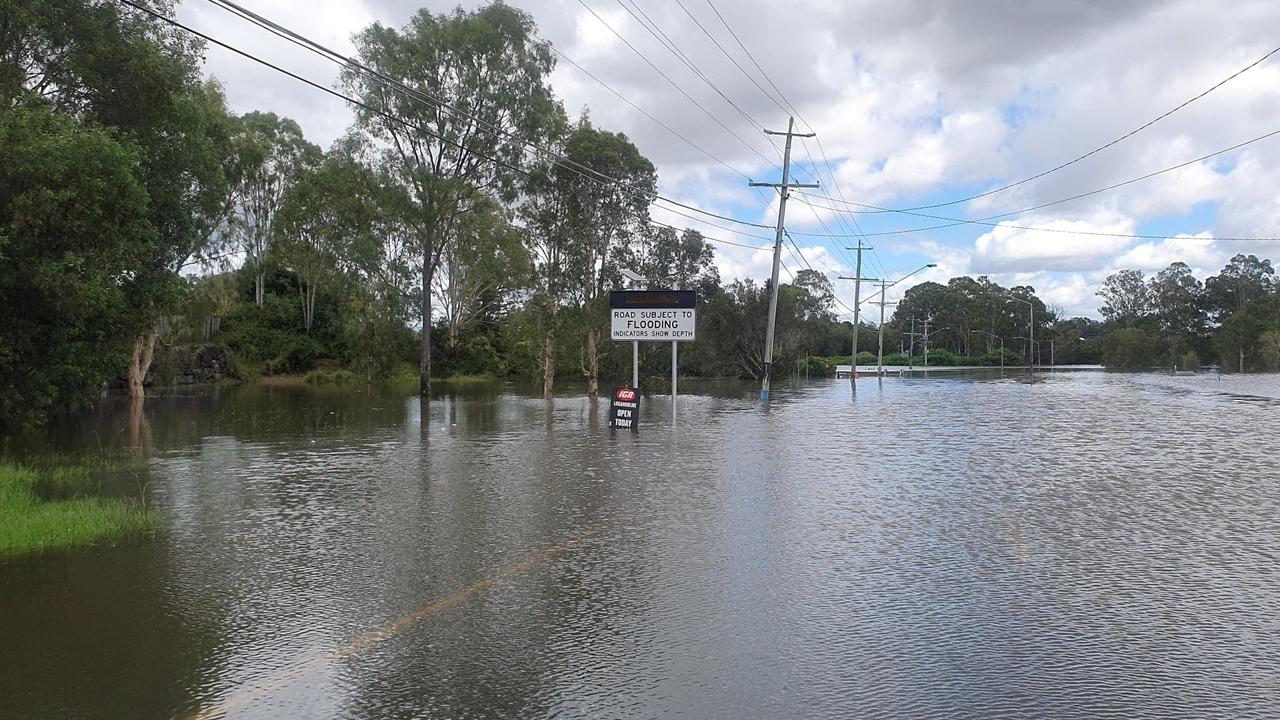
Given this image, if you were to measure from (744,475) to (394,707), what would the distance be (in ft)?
31.5

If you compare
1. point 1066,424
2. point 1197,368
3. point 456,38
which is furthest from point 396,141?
point 1197,368

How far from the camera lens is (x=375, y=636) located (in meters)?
5.91

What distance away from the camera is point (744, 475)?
45.4 feet

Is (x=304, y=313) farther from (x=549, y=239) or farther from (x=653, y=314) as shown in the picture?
(x=653, y=314)

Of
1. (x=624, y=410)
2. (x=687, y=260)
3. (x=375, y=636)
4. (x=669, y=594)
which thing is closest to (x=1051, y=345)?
(x=687, y=260)

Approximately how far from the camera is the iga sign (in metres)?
25.5

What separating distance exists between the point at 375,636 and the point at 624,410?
16507mm

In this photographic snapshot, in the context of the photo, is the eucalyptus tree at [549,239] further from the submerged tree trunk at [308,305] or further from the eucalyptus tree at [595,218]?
the submerged tree trunk at [308,305]

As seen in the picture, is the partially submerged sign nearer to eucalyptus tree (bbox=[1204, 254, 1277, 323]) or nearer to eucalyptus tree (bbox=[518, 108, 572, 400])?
eucalyptus tree (bbox=[518, 108, 572, 400])

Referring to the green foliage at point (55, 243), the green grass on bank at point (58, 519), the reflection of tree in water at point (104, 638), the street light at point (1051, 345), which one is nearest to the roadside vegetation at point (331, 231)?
the green foliage at point (55, 243)

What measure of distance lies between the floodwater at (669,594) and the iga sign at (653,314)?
1019cm

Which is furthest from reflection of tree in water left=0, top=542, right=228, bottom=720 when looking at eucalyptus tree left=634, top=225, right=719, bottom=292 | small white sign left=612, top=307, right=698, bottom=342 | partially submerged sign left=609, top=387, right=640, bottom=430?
eucalyptus tree left=634, top=225, right=719, bottom=292

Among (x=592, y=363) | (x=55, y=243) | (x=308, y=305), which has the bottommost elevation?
(x=592, y=363)

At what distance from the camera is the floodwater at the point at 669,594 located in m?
4.91
